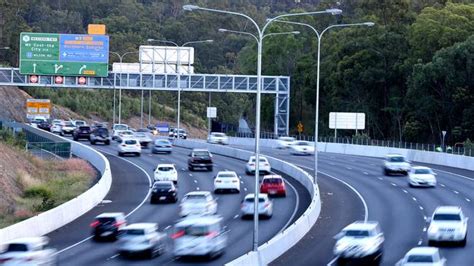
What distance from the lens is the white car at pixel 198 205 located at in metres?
45.6

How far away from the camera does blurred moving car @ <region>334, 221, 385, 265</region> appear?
32.7m

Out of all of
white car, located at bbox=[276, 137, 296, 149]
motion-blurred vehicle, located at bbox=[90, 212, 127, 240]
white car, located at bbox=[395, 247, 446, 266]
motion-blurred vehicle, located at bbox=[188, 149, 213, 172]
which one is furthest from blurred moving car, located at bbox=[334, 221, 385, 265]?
white car, located at bbox=[276, 137, 296, 149]

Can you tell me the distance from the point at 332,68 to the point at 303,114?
17644 millimetres

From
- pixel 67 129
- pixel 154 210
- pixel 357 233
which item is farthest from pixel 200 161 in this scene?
pixel 357 233

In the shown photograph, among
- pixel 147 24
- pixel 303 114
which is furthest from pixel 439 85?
pixel 147 24

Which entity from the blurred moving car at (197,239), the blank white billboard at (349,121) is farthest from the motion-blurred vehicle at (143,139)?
the blurred moving car at (197,239)

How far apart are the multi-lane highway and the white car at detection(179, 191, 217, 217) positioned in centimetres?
88

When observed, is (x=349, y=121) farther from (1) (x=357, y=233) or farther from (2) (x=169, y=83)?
(1) (x=357, y=233)

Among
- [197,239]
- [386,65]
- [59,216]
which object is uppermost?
[386,65]

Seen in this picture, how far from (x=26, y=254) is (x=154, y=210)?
852 inches

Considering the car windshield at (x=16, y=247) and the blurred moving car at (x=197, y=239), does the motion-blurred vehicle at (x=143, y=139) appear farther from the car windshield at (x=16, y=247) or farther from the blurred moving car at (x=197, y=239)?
the car windshield at (x=16, y=247)

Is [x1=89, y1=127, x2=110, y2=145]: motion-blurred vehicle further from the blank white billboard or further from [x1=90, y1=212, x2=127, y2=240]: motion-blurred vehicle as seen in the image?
[x1=90, y1=212, x2=127, y2=240]: motion-blurred vehicle

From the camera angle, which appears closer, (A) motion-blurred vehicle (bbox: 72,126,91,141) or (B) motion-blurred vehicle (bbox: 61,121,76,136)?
(A) motion-blurred vehicle (bbox: 72,126,91,141)

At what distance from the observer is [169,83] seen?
97.5 metres
